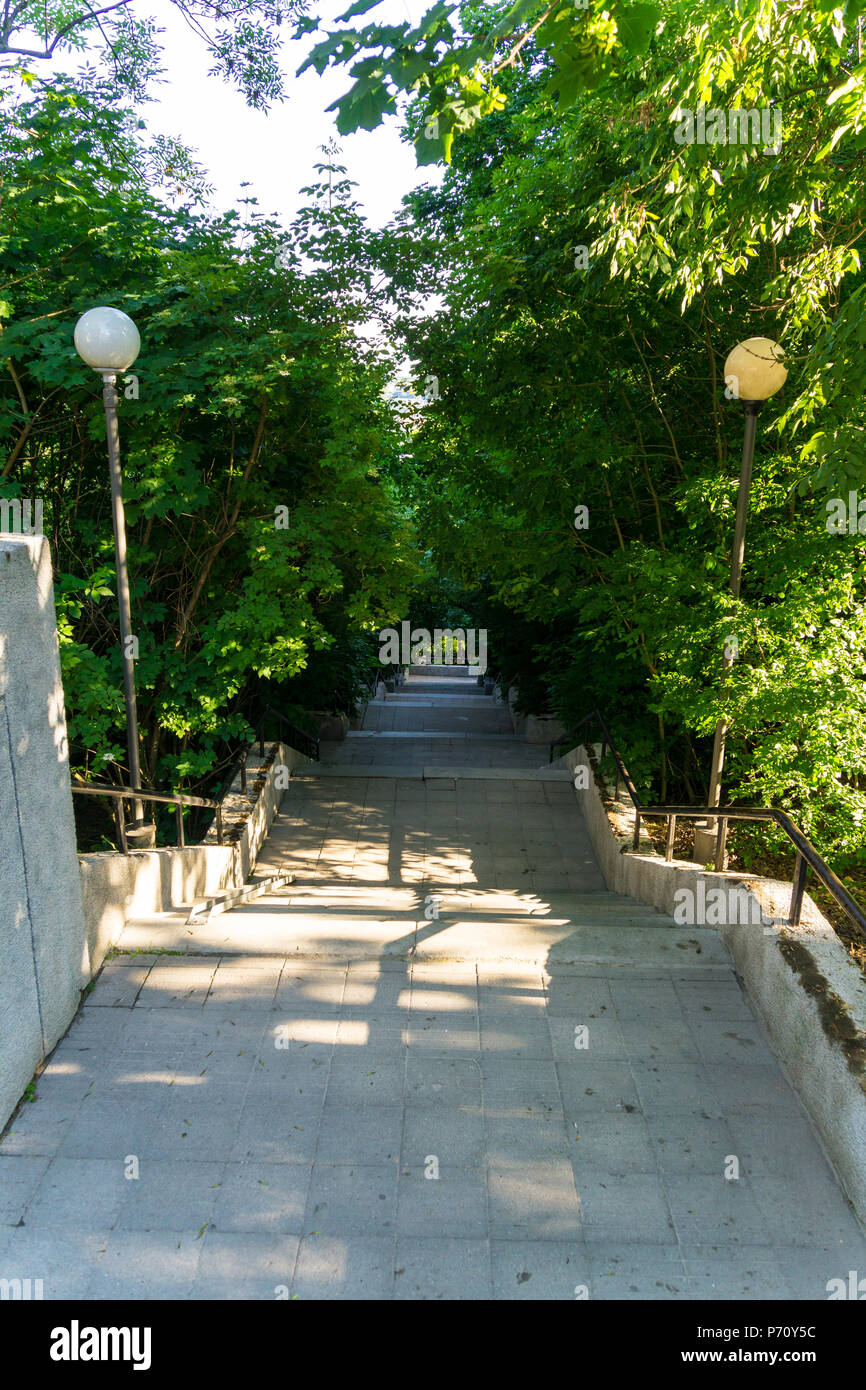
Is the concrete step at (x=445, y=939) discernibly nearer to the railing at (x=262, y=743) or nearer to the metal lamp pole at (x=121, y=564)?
the metal lamp pole at (x=121, y=564)

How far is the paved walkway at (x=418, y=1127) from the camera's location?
2764 mm

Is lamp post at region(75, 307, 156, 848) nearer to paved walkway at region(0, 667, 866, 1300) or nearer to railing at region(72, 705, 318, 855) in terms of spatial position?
railing at region(72, 705, 318, 855)

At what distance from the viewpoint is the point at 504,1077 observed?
3623 mm

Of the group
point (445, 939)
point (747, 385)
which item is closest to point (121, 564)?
point (445, 939)

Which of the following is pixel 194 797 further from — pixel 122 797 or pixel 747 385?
pixel 747 385

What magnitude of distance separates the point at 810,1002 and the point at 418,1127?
5.67 feet

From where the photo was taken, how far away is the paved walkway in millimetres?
2764

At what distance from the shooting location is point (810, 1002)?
368 cm

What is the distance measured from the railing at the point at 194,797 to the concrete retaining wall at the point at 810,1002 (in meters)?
3.51

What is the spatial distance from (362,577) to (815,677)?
14.7 feet

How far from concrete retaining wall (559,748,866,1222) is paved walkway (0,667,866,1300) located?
0.10 metres

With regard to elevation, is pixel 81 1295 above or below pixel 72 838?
below
